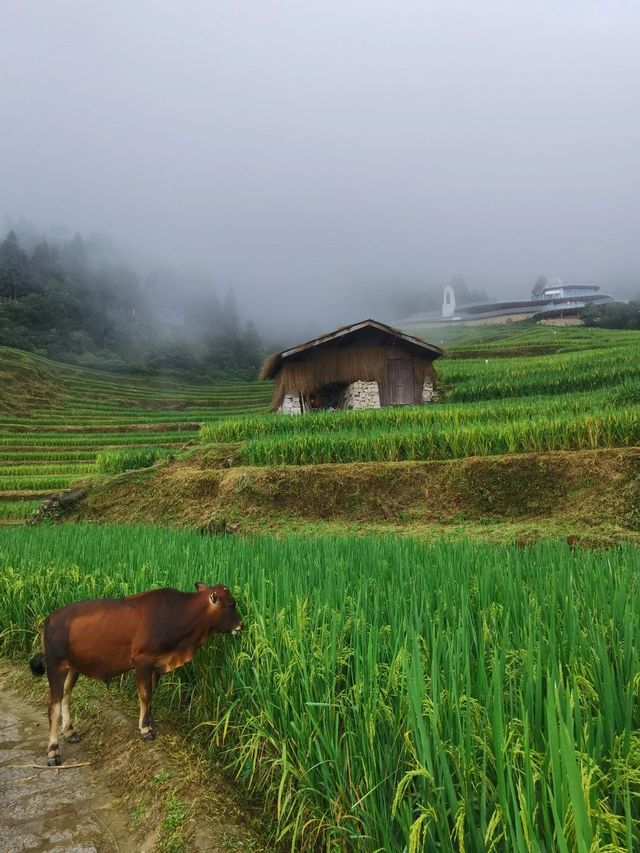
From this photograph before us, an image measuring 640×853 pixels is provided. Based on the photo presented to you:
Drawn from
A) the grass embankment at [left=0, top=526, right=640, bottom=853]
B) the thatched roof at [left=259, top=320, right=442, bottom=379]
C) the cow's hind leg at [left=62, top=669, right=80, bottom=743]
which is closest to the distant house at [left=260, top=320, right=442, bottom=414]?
the thatched roof at [left=259, top=320, right=442, bottom=379]

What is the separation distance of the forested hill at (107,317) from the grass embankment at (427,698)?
51.0m

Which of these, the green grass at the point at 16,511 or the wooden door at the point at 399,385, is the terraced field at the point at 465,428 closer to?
the wooden door at the point at 399,385

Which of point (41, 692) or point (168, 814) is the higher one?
point (168, 814)

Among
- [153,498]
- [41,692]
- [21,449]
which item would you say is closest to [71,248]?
[21,449]

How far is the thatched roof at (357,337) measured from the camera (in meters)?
17.6

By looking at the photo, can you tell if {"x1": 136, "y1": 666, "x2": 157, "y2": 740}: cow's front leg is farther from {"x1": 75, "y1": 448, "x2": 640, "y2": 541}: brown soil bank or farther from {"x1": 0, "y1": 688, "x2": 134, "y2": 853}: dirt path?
{"x1": 75, "y1": 448, "x2": 640, "y2": 541}: brown soil bank

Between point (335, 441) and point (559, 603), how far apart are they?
7.10m

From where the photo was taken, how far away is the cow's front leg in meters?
2.69

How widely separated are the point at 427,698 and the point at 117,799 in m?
1.79

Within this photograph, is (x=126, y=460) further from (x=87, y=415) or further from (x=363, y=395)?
(x=87, y=415)

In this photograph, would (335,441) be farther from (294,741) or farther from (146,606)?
(294,741)

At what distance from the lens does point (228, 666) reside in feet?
8.88

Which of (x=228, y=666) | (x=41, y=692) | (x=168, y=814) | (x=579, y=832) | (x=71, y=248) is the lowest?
(x=41, y=692)

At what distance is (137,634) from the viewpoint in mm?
2678
